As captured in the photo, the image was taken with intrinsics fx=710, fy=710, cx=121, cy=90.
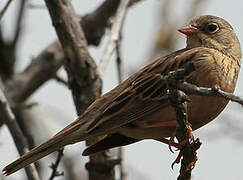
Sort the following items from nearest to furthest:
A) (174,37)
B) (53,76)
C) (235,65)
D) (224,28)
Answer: (235,65), (224,28), (53,76), (174,37)

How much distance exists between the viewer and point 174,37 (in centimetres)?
1085

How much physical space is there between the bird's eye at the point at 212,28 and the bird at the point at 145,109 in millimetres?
641

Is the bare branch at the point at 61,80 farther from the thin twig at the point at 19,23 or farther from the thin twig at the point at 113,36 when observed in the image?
the thin twig at the point at 19,23

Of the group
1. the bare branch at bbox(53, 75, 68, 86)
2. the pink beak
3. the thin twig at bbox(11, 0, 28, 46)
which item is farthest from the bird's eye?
the thin twig at bbox(11, 0, 28, 46)

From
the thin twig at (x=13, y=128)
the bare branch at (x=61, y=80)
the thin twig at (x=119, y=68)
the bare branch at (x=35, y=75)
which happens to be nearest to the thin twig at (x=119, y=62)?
the thin twig at (x=119, y=68)

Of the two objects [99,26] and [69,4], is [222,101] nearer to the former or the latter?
[69,4]

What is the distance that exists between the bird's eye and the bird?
25.2 inches

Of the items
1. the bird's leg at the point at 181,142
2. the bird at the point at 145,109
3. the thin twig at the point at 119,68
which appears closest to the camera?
the bird's leg at the point at 181,142

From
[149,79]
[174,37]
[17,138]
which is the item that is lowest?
[174,37]

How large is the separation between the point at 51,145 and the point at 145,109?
2.94ft

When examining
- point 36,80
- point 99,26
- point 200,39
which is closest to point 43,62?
point 36,80

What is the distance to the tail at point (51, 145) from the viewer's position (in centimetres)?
605

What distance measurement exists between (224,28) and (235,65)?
0.79m

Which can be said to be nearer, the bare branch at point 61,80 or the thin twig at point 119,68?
the thin twig at point 119,68
